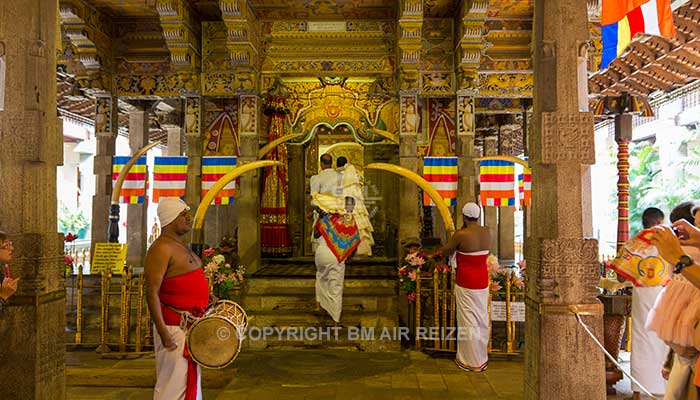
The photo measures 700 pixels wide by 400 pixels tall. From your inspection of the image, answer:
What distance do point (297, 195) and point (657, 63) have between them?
27.7 ft

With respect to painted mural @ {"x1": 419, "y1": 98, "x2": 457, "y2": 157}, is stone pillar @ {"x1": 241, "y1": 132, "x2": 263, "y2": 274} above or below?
below

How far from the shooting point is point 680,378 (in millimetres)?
Answer: 3246

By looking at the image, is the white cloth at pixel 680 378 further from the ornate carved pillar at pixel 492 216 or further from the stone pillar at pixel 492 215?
the stone pillar at pixel 492 215

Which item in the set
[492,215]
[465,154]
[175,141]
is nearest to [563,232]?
[465,154]

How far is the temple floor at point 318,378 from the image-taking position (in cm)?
574

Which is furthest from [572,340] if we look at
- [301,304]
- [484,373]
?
[301,304]

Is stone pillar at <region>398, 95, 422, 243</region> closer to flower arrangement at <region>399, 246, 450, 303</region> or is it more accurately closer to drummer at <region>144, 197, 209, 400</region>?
flower arrangement at <region>399, 246, 450, 303</region>

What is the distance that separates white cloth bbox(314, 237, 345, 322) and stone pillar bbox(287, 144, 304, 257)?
5281mm

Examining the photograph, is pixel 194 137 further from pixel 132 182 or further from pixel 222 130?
pixel 132 182

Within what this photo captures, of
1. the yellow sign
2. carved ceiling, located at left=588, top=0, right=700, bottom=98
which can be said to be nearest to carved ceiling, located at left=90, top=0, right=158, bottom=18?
the yellow sign

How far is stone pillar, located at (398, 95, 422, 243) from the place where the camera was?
10117 mm

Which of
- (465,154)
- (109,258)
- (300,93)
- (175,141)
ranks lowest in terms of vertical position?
(109,258)

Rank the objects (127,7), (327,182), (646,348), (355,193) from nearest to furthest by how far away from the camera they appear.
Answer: (646,348) → (355,193) → (327,182) → (127,7)

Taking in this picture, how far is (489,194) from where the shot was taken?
1130 cm
